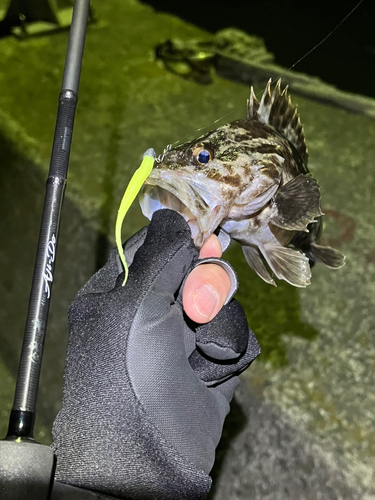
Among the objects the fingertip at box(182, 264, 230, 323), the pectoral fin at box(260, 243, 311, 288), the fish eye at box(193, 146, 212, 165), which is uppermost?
the fish eye at box(193, 146, 212, 165)

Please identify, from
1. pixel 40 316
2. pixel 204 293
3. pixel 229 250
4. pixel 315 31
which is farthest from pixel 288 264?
pixel 315 31

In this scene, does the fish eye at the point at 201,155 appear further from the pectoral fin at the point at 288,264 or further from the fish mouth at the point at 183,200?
the pectoral fin at the point at 288,264

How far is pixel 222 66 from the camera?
2426 millimetres

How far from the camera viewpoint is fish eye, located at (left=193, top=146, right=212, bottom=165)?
0.91 metres

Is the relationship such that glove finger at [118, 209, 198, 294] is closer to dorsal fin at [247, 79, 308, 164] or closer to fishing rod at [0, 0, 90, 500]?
fishing rod at [0, 0, 90, 500]

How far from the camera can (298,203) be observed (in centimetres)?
94

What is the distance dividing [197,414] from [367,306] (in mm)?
1153

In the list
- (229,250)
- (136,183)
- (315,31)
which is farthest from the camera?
(315,31)

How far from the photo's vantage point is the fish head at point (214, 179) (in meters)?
0.86

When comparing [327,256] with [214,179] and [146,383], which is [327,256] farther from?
[146,383]

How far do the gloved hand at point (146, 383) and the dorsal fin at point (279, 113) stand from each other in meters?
0.41

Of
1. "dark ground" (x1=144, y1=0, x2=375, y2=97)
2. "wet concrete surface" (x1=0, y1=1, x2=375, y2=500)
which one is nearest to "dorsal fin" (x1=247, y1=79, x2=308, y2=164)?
"wet concrete surface" (x1=0, y1=1, x2=375, y2=500)

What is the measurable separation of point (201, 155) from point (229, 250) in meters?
1.03

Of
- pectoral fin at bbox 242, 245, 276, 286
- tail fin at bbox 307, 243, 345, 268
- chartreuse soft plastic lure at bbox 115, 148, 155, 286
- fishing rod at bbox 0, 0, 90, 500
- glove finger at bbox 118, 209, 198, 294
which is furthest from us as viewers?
tail fin at bbox 307, 243, 345, 268
